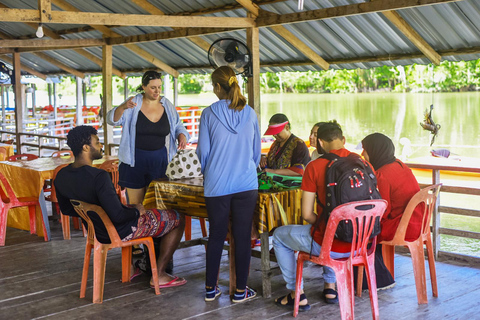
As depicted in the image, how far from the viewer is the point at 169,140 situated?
458 centimetres

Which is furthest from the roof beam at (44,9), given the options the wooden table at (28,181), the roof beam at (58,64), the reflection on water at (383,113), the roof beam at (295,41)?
the reflection on water at (383,113)

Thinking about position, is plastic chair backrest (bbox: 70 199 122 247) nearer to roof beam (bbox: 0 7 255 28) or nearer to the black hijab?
the black hijab

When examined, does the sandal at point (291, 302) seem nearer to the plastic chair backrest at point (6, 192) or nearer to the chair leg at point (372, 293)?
the chair leg at point (372, 293)

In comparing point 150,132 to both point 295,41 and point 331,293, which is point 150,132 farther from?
point 295,41

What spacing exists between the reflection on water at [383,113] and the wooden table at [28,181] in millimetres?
26341

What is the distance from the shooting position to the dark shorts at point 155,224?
3847 millimetres

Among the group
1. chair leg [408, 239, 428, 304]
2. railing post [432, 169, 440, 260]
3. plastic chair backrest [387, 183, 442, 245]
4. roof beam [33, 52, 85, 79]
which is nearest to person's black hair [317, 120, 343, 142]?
plastic chair backrest [387, 183, 442, 245]

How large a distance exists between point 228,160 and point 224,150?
64 mm

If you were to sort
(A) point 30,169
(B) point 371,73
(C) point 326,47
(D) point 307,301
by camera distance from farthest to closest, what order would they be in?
(B) point 371,73 < (C) point 326,47 < (A) point 30,169 < (D) point 307,301

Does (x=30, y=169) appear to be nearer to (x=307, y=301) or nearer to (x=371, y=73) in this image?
(x=307, y=301)

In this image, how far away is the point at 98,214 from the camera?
143 inches

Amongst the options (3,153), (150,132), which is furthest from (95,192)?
(3,153)

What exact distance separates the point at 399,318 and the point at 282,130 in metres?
1.63

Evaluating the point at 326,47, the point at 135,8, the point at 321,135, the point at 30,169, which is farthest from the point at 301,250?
the point at 135,8
